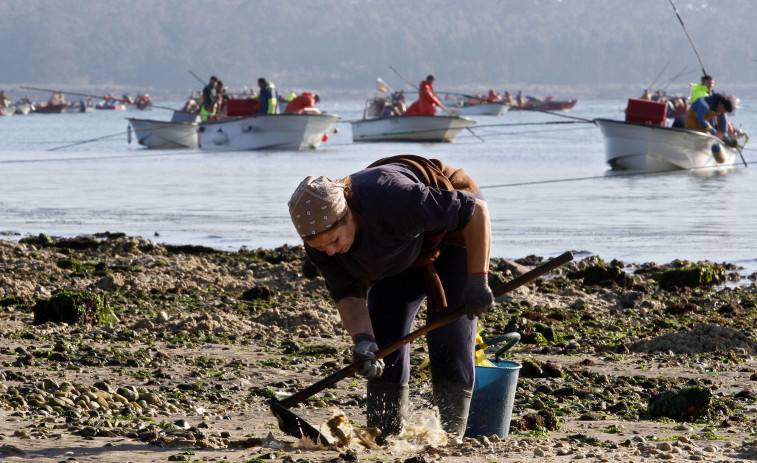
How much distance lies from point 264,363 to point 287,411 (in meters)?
1.68

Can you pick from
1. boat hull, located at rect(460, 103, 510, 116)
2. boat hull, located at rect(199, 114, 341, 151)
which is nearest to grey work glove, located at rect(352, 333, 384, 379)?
boat hull, located at rect(199, 114, 341, 151)

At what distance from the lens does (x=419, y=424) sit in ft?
14.3

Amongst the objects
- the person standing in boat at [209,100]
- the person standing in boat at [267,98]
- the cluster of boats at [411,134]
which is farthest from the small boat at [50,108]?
the person standing in boat at [267,98]

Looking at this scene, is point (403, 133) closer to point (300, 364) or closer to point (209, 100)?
point (209, 100)

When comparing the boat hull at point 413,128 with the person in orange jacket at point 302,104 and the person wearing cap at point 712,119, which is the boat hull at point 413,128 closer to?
the person in orange jacket at point 302,104

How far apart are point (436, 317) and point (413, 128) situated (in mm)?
29431

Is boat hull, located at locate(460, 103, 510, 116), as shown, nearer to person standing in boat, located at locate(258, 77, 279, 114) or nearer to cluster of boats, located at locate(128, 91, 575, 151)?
cluster of boats, located at locate(128, 91, 575, 151)

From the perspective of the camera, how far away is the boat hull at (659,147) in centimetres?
2025

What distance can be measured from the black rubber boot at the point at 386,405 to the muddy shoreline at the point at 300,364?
0.08 meters

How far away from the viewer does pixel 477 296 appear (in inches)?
153

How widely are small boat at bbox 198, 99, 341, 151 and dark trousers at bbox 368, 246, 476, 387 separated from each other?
79.2 feet

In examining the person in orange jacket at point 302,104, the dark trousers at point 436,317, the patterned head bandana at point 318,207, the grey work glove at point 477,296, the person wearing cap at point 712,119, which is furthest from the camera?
the person in orange jacket at point 302,104

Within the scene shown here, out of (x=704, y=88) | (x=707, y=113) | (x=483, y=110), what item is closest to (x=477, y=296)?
(x=704, y=88)

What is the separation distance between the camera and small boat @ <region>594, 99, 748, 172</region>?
2030 cm
